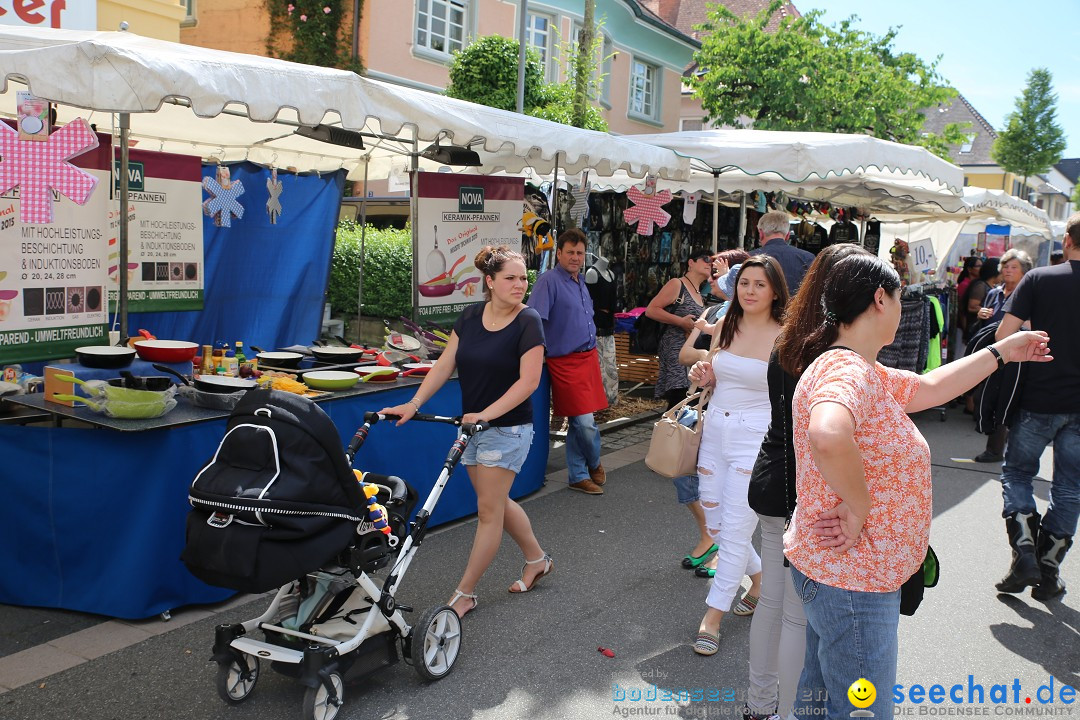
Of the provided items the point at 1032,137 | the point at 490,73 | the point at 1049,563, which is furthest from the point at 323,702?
the point at 1032,137

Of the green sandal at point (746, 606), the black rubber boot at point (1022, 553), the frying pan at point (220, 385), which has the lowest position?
the green sandal at point (746, 606)

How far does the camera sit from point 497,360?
4.25 metres

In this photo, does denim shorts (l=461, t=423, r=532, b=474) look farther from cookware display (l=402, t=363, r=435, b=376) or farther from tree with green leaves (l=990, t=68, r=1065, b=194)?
tree with green leaves (l=990, t=68, r=1065, b=194)

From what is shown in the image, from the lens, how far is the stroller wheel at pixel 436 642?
11.8 feet

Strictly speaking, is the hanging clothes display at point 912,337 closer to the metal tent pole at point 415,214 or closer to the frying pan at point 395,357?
the metal tent pole at point 415,214

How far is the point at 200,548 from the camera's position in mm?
3004

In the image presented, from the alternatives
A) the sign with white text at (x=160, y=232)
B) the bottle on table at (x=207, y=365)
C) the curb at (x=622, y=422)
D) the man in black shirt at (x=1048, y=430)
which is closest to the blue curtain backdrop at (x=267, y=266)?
the sign with white text at (x=160, y=232)

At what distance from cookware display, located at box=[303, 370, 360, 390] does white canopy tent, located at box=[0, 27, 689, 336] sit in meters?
1.25

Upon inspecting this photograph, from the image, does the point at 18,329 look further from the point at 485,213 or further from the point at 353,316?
the point at 353,316

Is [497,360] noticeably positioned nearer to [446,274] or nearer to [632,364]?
[446,274]

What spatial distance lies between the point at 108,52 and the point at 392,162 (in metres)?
4.70

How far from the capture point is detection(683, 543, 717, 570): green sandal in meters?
5.10

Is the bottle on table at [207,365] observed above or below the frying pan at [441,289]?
below

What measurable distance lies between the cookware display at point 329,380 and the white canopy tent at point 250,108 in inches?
49.1
